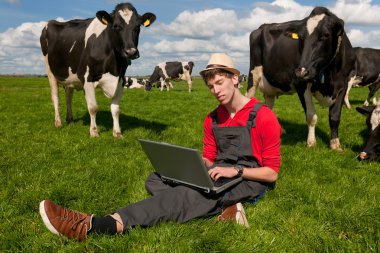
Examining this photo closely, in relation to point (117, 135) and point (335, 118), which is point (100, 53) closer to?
point (117, 135)

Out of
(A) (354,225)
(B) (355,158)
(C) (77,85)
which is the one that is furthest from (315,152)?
(C) (77,85)

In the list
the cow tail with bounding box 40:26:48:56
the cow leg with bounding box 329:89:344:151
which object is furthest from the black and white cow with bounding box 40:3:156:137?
the cow leg with bounding box 329:89:344:151

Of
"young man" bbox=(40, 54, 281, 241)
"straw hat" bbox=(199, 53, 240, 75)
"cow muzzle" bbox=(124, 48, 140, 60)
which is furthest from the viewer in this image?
"cow muzzle" bbox=(124, 48, 140, 60)

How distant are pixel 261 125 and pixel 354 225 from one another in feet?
4.49

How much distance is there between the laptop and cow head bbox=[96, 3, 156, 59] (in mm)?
4298

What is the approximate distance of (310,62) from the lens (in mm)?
6184

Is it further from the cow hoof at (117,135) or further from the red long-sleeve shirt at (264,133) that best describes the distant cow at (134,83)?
the red long-sleeve shirt at (264,133)

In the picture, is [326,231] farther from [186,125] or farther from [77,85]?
[77,85]

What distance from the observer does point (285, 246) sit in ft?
11.0

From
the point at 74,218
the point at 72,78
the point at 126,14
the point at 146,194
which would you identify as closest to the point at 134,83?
the point at 72,78

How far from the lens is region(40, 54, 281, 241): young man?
337cm

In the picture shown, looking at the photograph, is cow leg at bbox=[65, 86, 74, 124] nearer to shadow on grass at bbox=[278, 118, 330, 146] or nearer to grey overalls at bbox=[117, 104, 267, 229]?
shadow on grass at bbox=[278, 118, 330, 146]

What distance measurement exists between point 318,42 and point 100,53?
4799 millimetres

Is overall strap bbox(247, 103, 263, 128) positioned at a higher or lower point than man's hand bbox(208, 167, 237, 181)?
higher
